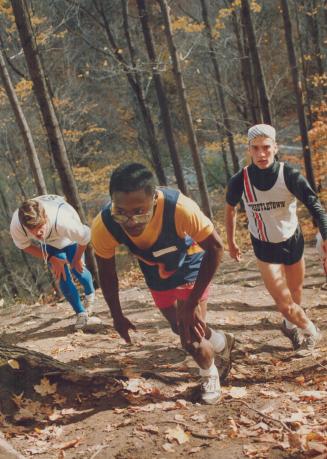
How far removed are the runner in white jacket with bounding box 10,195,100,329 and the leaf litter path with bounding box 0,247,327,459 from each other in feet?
2.87

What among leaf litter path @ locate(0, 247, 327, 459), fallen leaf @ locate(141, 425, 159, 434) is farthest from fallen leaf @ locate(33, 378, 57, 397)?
fallen leaf @ locate(141, 425, 159, 434)

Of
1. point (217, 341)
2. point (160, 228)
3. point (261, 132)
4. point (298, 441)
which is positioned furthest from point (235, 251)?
point (298, 441)

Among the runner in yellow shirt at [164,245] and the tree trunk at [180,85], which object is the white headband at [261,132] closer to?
the runner in yellow shirt at [164,245]

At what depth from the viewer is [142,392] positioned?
12.2 feet

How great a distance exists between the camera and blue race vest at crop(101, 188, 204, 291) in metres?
3.17

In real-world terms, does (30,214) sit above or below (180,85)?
below

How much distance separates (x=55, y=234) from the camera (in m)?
5.30

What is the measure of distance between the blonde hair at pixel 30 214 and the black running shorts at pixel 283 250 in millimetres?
2366

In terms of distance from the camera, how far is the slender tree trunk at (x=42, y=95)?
7.66 m

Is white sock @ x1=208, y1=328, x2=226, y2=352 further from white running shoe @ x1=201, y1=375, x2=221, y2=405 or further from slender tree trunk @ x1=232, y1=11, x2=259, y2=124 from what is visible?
slender tree trunk @ x1=232, y1=11, x2=259, y2=124

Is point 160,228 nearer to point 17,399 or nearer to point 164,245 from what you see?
point 164,245

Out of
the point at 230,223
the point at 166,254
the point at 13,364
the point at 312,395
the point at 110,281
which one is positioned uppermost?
the point at 166,254

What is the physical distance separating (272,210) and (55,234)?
255 cm

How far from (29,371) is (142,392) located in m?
0.94
